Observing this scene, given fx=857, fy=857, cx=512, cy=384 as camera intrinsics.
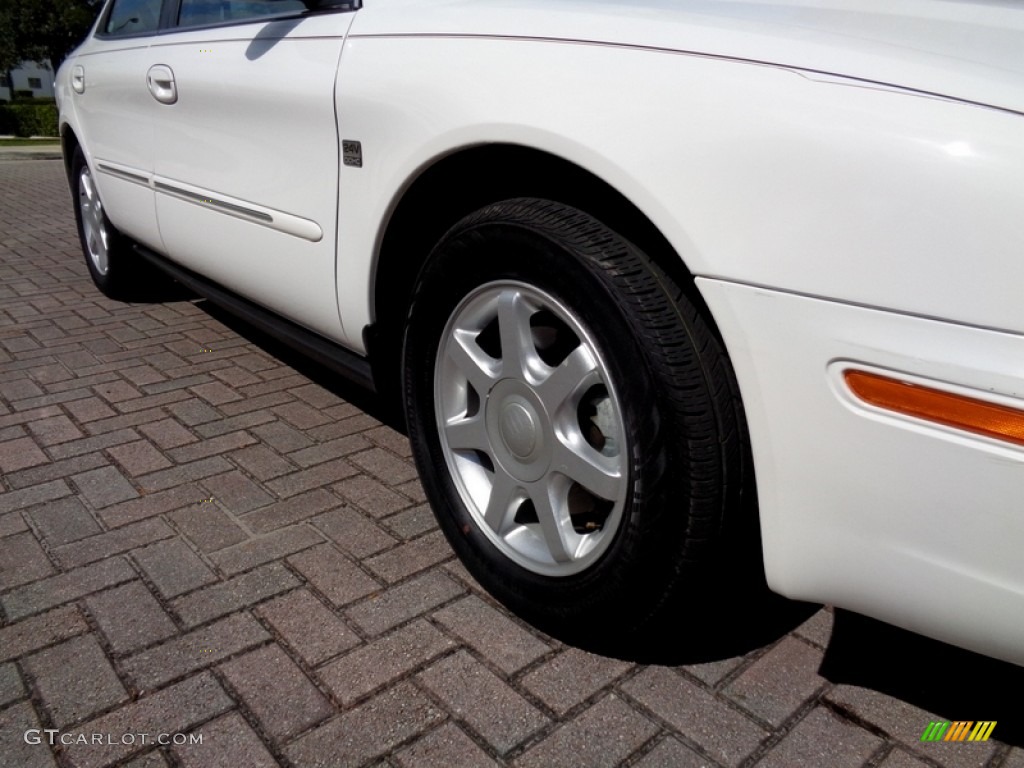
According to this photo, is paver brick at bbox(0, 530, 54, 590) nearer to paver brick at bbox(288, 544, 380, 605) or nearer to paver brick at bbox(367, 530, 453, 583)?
paver brick at bbox(288, 544, 380, 605)

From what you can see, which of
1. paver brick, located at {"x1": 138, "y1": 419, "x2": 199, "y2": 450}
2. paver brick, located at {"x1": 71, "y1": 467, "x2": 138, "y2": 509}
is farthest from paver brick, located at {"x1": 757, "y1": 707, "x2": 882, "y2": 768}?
paver brick, located at {"x1": 138, "y1": 419, "x2": 199, "y2": 450}

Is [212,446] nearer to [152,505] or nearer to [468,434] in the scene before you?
[152,505]

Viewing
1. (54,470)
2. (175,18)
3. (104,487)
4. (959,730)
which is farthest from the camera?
(175,18)

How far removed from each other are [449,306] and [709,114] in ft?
2.69

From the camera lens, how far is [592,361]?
1.71 metres

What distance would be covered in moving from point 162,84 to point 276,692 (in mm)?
2360

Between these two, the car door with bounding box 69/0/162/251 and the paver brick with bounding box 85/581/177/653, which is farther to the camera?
the car door with bounding box 69/0/162/251

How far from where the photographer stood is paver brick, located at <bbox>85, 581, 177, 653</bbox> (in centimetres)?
192

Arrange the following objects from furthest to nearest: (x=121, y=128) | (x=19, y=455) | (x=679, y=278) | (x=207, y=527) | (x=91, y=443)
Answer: (x=121, y=128)
(x=91, y=443)
(x=19, y=455)
(x=207, y=527)
(x=679, y=278)

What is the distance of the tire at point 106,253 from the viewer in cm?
446

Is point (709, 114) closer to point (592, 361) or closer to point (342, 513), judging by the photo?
A: point (592, 361)

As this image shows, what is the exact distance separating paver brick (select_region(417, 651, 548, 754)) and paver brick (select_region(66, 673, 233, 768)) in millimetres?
429

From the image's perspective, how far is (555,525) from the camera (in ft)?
6.12

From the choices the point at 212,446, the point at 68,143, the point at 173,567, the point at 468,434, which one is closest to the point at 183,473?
the point at 212,446
